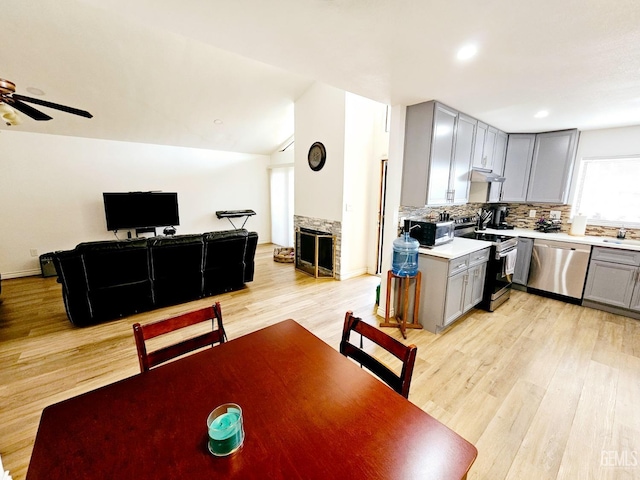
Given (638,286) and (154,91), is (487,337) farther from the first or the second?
(154,91)

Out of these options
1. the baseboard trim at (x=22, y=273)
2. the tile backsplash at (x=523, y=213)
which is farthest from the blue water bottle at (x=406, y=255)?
the baseboard trim at (x=22, y=273)

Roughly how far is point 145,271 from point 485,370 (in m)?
3.68

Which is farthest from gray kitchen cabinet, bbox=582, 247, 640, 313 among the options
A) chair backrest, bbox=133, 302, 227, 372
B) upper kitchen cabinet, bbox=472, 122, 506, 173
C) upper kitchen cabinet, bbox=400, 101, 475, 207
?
chair backrest, bbox=133, 302, 227, 372

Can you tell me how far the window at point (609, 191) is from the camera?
3.56 meters

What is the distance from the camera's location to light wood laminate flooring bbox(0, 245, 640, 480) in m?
1.62

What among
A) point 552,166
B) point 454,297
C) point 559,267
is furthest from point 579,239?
point 454,297

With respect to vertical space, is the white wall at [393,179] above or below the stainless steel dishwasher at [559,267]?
above

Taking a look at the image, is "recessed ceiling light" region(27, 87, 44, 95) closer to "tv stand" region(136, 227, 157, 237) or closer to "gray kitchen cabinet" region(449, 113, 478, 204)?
"tv stand" region(136, 227, 157, 237)

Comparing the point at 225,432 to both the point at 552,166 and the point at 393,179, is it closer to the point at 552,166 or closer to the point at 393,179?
the point at 393,179

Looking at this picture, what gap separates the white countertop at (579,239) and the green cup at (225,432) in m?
4.26

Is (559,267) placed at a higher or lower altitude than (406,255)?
lower

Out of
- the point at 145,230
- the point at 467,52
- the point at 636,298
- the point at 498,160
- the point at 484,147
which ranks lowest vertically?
the point at 636,298

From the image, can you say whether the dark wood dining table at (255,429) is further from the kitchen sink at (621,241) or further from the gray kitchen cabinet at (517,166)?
the gray kitchen cabinet at (517,166)

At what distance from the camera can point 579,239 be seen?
11.5 feet
